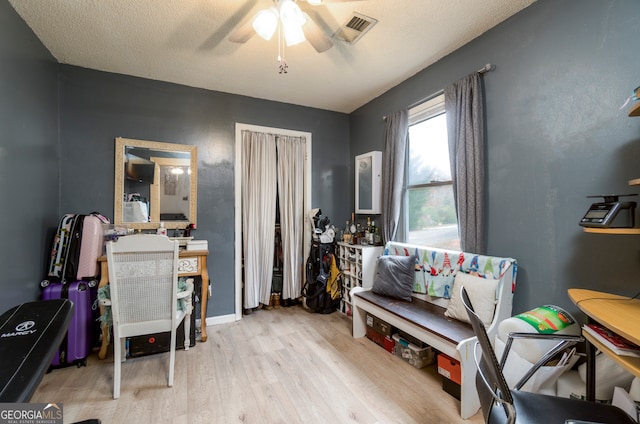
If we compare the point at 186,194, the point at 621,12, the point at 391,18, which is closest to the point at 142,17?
the point at 186,194

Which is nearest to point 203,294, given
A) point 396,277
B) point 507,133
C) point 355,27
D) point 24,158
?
point 24,158

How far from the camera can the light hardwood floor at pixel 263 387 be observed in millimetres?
1702

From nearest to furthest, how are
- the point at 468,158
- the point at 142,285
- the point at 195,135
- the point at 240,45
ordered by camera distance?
the point at 142,285 < the point at 468,158 < the point at 240,45 < the point at 195,135

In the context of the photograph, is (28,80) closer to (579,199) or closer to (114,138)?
(114,138)

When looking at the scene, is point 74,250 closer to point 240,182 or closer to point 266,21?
point 240,182

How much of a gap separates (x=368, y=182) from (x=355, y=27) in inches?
69.8

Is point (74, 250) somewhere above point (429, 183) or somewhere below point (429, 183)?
below

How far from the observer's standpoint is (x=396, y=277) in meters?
2.60

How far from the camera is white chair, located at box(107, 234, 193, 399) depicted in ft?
6.32

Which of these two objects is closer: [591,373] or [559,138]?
[591,373]

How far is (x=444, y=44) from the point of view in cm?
232

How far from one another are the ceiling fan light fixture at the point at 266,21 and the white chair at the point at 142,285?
5.15 ft

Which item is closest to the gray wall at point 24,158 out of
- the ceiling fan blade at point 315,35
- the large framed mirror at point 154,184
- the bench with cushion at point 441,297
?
the large framed mirror at point 154,184

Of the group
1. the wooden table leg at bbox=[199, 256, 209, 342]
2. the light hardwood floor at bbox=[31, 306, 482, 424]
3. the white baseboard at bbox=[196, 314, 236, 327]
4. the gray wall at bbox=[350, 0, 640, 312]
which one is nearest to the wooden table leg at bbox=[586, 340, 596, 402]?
the gray wall at bbox=[350, 0, 640, 312]
